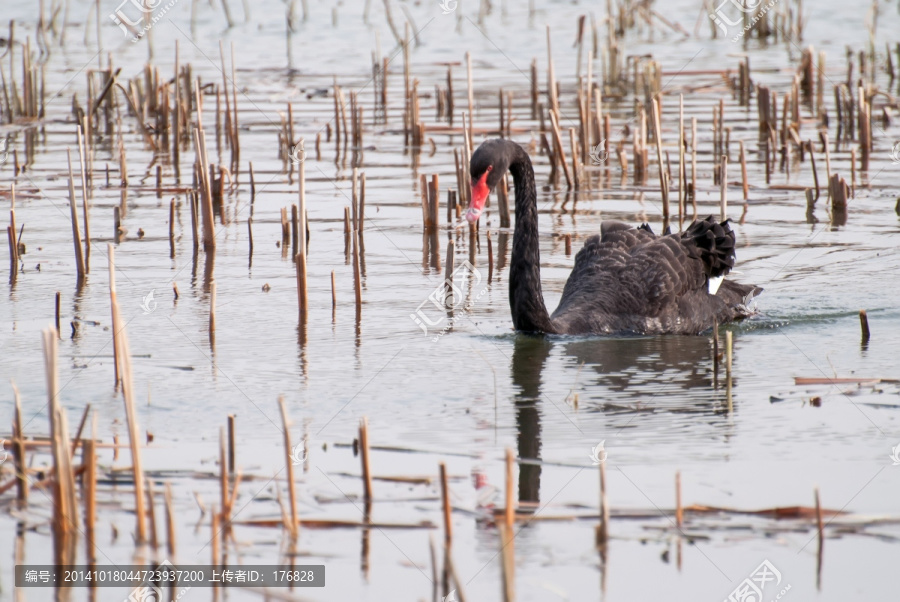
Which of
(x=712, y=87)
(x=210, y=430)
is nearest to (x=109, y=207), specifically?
(x=210, y=430)

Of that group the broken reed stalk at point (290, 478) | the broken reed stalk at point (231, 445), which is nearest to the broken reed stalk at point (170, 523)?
the broken reed stalk at point (290, 478)

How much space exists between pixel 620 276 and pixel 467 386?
220 cm

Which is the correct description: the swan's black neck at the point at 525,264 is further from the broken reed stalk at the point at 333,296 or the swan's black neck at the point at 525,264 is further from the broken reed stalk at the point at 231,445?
the broken reed stalk at the point at 231,445

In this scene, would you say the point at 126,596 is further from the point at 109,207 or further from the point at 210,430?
the point at 109,207

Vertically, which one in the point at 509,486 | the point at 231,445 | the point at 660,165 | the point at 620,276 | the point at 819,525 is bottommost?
the point at 819,525

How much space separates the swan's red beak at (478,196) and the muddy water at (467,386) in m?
0.94

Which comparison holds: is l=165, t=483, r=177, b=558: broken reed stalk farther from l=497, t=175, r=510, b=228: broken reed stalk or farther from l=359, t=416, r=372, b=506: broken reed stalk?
l=497, t=175, r=510, b=228: broken reed stalk

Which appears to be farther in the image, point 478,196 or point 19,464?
point 478,196

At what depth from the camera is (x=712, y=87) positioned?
60.8 feet

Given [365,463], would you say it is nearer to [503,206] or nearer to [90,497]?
[90,497]

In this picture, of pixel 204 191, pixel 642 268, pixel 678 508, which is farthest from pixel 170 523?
pixel 204 191

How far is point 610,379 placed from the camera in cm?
717

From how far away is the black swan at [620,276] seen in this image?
26.3 feet

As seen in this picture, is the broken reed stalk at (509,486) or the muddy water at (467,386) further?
the muddy water at (467,386)
